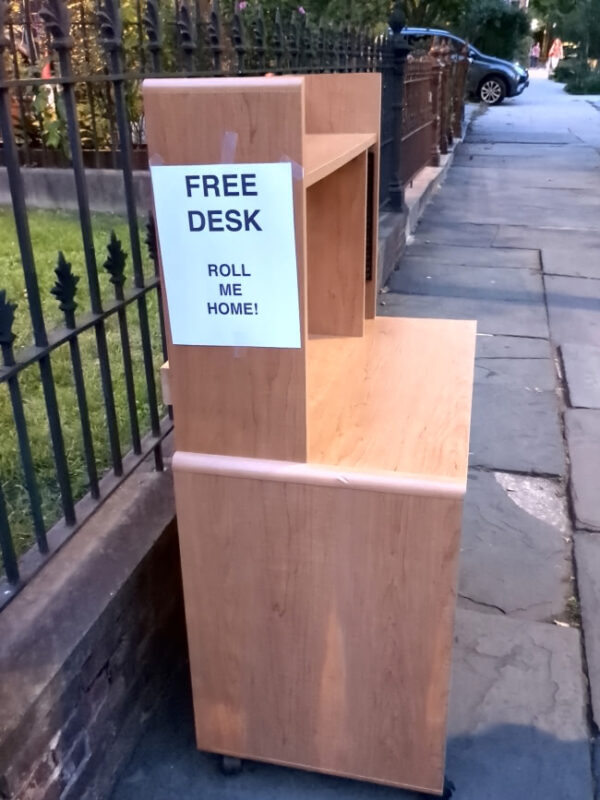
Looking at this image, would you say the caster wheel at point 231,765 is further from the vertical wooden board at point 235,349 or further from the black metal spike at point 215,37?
the black metal spike at point 215,37

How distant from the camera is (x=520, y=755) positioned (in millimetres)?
2047

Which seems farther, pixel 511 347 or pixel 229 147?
pixel 511 347

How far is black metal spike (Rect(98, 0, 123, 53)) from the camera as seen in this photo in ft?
6.26

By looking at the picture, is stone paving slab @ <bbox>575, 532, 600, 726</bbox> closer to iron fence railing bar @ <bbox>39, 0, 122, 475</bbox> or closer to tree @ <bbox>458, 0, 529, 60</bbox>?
iron fence railing bar @ <bbox>39, 0, 122, 475</bbox>

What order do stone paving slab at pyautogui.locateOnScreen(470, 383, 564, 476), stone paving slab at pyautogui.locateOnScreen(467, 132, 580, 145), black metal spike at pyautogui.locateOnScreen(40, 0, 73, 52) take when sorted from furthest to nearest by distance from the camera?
stone paving slab at pyautogui.locateOnScreen(467, 132, 580, 145), stone paving slab at pyautogui.locateOnScreen(470, 383, 564, 476), black metal spike at pyautogui.locateOnScreen(40, 0, 73, 52)

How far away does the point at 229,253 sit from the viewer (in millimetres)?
1453

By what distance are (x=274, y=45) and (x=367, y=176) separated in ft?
5.28

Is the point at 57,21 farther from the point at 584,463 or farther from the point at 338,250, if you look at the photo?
the point at 584,463

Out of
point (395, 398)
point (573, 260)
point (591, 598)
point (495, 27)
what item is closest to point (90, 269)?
point (395, 398)

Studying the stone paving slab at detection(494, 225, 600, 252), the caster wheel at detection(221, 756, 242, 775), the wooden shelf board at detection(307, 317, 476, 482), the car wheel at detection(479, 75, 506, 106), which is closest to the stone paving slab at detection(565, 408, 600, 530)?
the wooden shelf board at detection(307, 317, 476, 482)

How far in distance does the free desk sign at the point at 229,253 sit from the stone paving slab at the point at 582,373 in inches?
113

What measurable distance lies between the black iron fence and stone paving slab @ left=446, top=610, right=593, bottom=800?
112 centimetres

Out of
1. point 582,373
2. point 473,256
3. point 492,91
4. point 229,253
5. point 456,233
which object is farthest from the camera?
point 492,91

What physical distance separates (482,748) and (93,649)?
1040 mm
